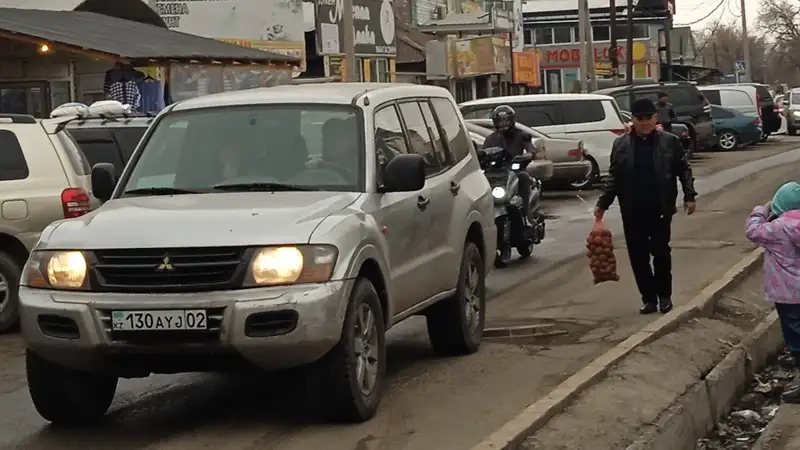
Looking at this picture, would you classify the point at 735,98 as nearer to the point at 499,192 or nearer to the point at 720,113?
the point at 720,113

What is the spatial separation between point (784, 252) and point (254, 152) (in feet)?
10.3

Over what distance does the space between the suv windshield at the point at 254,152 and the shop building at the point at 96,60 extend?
11600 mm

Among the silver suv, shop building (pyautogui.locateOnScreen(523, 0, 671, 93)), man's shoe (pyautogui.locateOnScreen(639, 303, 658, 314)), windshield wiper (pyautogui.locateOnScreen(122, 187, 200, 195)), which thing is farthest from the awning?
shop building (pyautogui.locateOnScreen(523, 0, 671, 93))

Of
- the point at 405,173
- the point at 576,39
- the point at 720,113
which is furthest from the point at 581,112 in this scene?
the point at 576,39

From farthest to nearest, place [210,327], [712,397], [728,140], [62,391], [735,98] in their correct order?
[735,98] → [728,140] → [712,397] → [62,391] → [210,327]

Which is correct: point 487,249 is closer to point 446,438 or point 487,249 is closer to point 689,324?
point 689,324

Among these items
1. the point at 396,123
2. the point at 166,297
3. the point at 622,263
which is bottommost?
the point at 622,263

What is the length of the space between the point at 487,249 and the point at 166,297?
11.8 feet

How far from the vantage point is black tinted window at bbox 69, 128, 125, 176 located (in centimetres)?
1253

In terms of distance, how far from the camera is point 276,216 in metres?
7.01

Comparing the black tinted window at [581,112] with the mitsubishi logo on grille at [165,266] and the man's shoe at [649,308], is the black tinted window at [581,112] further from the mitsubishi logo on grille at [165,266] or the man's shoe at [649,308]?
the mitsubishi logo on grille at [165,266]

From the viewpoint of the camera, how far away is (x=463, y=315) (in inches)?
363

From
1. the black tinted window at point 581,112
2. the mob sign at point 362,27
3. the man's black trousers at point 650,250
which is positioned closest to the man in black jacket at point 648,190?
the man's black trousers at point 650,250

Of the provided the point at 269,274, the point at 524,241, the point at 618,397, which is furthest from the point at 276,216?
the point at 524,241
